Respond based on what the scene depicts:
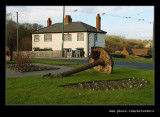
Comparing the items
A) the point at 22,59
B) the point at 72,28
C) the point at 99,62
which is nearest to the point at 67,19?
the point at 72,28

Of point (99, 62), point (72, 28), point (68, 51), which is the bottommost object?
point (99, 62)

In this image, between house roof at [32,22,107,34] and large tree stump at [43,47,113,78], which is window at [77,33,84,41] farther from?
large tree stump at [43,47,113,78]

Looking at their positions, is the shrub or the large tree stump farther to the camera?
the shrub

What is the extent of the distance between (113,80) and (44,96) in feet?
14.1

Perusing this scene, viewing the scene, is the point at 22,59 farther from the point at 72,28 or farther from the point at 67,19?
the point at 67,19

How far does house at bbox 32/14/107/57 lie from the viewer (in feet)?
115

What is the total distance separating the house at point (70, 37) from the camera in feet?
115

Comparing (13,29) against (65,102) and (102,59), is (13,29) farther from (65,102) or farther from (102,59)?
(65,102)

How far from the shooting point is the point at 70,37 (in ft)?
121

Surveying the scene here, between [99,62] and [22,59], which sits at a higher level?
[22,59]

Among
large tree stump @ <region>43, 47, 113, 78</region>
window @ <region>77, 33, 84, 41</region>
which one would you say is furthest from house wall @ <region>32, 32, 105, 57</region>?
large tree stump @ <region>43, 47, 113, 78</region>

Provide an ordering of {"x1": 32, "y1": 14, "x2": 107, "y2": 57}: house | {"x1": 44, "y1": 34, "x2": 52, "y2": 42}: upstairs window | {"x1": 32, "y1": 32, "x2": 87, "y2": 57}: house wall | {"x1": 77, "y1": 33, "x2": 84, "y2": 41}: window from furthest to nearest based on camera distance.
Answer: {"x1": 44, "y1": 34, "x2": 52, "y2": 42}: upstairs window → {"x1": 32, "y1": 32, "x2": 87, "y2": 57}: house wall → {"x1": 77, "y1": 33, "x2": 84, "y2": 41}: window → {"x1": 32, "y1": 14, "x2": 107, "y2": 57}: house

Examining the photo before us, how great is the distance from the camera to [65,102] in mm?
5156

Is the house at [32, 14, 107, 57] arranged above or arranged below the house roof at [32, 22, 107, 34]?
below
